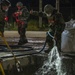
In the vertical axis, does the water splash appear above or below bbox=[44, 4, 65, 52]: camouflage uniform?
below

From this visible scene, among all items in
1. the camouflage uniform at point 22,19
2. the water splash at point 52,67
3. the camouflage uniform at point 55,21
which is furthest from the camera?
the camouflage uniform at point 22,19

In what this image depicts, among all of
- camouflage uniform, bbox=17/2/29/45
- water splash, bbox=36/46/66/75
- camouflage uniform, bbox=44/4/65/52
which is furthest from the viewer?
camouflage uniform, bbox=17/2/29/45

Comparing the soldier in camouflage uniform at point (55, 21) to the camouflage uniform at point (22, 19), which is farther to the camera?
the camouflage uniform at point (22, 19)

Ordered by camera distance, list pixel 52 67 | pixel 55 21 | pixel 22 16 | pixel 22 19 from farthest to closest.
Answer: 1. pixel 22 19
2. pixel 22 16
3. pixel 55 21
4. pixel 52 67

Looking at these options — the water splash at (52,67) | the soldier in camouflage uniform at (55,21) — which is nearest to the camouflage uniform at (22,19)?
the soldier in camouflage uniform at (55,21)

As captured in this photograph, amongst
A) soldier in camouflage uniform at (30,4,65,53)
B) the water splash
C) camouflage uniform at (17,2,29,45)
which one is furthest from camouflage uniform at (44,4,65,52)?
camouflage uniform at (17,2,29,45)

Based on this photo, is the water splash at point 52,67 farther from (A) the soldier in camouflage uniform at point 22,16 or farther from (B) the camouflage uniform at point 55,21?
(A) the soldier in camouflage uniform at point 22,16

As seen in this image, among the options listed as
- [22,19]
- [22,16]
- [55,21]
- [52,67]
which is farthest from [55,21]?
[22,19]

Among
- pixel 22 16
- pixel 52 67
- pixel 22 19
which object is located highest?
pixel 22 16

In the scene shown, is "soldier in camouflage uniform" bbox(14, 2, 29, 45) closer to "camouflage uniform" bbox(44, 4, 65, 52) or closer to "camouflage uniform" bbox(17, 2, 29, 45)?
"camouflage uniform" bbox(17, 2, 29, 45)

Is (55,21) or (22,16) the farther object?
(22,16)

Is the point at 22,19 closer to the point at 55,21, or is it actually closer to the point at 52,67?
the point at 55,21

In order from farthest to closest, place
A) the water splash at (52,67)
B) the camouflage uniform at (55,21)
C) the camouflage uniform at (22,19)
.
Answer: the camouflage uniform at (22,19) → the camouflage uniform at (55,21) → the water splash at (52,67)

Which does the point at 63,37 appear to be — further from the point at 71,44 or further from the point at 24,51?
the point at 24,51
